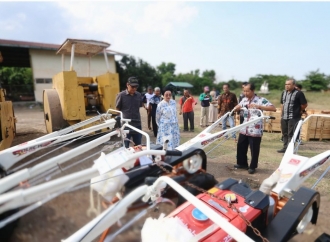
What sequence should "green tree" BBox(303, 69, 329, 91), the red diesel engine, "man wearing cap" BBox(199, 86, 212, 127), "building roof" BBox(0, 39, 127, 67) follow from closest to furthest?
the red diesel engine
"man wearing cap" BBox(199, 86, 212, 127)
"building roof" BBox(0, 39, 127, 67)
"green tree" BBox(303, 69, 329, 91)

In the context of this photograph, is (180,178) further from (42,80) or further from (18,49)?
(18,49)

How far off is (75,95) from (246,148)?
13.4 ft

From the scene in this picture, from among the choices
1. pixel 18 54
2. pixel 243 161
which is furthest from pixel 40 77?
pixel 243 161

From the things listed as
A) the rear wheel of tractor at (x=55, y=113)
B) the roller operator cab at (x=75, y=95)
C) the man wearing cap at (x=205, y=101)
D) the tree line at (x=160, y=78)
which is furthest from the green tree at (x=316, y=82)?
the rear wheel of tractor at (x=55, y=113)

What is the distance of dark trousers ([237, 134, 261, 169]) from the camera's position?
3832mm

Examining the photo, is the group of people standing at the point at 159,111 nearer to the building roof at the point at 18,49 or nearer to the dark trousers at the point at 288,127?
the dark trousers at the point at 288,127

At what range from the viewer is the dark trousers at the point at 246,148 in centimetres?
383

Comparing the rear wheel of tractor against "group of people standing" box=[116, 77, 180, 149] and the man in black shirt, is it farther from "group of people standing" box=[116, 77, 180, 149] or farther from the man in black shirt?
the man in black shirt

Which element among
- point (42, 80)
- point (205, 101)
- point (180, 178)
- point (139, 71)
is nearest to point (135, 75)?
point (139, 71)

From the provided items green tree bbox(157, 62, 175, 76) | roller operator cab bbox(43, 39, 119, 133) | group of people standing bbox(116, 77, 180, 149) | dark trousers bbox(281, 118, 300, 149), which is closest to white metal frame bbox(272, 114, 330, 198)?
group of people standing bbox(116, 77, 180, 149)

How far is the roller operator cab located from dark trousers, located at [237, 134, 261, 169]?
306 cm

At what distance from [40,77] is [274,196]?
20524 mm

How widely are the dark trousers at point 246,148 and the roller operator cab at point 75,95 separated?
3.06 metres

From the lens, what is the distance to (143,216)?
150 cm
